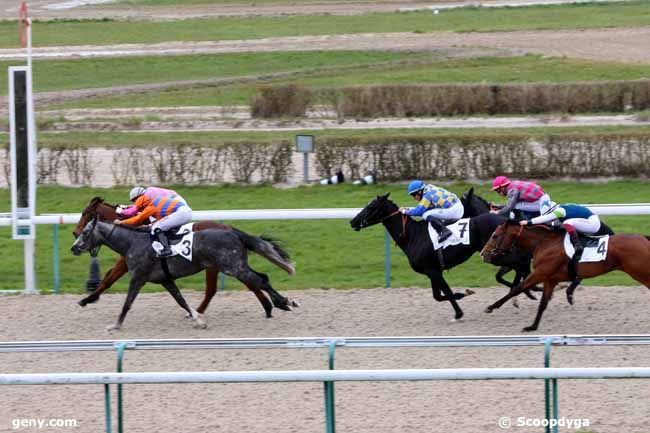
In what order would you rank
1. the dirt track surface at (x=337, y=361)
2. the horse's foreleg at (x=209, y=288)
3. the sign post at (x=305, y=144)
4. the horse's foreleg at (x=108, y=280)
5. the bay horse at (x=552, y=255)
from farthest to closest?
the sign post at (x=305, y=144)
the horse's foreleg at (x=108, y=280)
the horse's foreleg at (x=209, y=288)
the bay horse at (x=552, y=255)
the dirt track surface at (x=337, y=361)

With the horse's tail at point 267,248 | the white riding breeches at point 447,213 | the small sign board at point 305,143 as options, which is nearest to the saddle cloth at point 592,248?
the white riding breeches at point 447,213

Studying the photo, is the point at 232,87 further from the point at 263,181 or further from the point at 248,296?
the point at 248,296

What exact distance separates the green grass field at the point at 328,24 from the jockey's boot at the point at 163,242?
20.3 metres

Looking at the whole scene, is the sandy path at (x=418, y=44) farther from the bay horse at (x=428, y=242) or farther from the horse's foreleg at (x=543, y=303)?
the horse's foreleg at (x=543, y=303)

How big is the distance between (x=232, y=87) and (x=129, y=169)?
8.59 metres

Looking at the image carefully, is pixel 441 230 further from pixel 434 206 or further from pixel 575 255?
pixel 575 255

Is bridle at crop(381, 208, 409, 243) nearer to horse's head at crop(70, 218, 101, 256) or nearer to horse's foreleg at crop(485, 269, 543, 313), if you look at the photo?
horse's foreleg at crop(485, 269, 543, 313)

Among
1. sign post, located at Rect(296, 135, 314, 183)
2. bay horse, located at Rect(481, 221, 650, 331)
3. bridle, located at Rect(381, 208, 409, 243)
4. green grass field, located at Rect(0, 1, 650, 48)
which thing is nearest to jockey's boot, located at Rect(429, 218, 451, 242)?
bridle, located at Rect(381, 208, 409, 243)

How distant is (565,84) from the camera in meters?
20.7

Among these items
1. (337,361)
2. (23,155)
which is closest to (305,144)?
(23,155)

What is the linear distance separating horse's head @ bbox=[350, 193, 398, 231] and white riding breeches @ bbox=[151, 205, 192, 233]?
1399mm

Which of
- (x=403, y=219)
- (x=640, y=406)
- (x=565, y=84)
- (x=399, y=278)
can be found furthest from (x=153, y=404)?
(x=565, y=84)

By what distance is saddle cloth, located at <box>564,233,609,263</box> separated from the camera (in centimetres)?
955

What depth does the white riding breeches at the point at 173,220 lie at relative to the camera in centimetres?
1007
